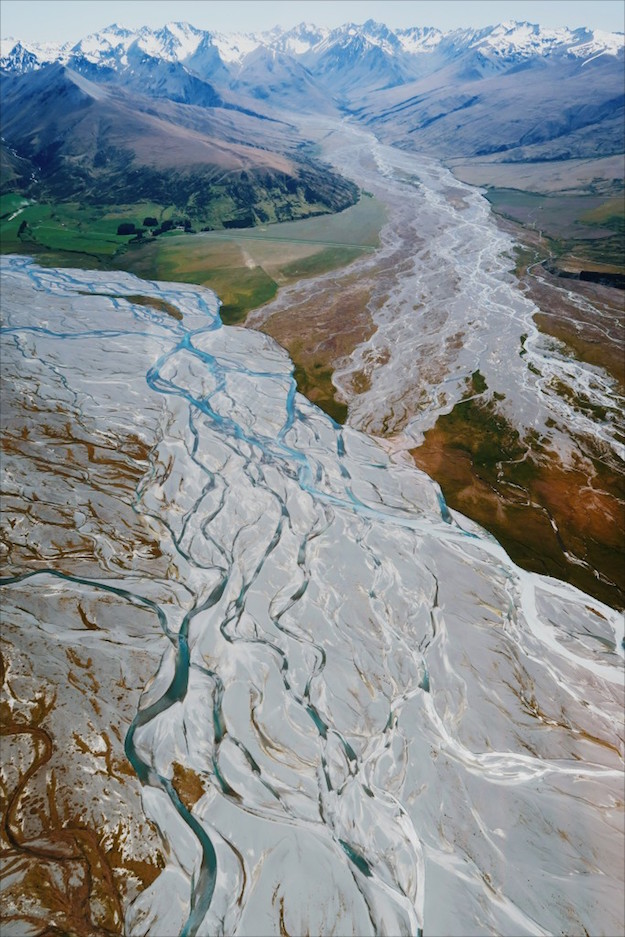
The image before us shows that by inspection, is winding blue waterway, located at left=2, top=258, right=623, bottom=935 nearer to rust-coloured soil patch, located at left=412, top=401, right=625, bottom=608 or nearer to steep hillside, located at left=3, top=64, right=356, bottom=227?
rust-coloured soil patch, located at left=412, top=401, right=625, bottom=608

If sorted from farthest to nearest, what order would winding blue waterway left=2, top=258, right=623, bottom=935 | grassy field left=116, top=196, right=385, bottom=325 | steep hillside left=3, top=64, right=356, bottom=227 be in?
steep hillside left=3, top=64, right=356, bottom=227 → grassy field left=116, top=196, right=385, bottom=325 → winding blue waterway left=2, top=258, right=623, bottom=935

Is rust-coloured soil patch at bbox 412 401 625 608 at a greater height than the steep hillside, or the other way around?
the steep hillside

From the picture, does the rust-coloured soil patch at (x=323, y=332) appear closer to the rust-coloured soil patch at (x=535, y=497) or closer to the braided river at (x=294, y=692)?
the braided river at (x=294, y=692)

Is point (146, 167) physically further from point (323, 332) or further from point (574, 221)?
point (574, 221)

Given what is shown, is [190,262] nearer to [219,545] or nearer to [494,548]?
[219,545]

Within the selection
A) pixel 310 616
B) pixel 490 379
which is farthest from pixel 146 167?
pixel 310 616

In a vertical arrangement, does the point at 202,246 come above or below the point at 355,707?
above

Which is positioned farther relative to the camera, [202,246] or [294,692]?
[202,246]

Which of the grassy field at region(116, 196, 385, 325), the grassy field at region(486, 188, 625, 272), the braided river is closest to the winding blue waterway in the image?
the braided river
